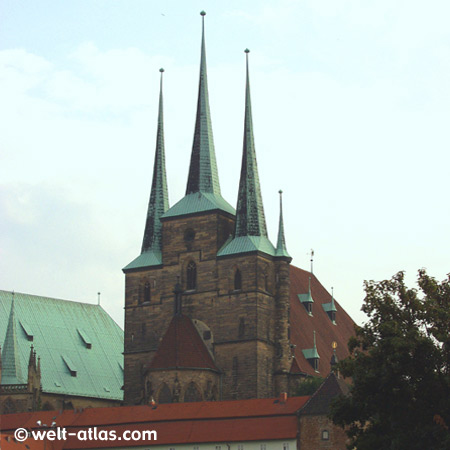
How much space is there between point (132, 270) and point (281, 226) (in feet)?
37.0

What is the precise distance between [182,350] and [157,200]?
1386 centimetres

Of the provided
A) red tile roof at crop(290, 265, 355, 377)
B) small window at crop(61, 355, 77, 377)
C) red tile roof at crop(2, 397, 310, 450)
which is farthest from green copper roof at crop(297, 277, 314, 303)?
red tile roof at crop(2, 397, 310, 450)

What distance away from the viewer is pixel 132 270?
93688 millimetres

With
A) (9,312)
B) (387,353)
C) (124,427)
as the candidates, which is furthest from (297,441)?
(9,312)

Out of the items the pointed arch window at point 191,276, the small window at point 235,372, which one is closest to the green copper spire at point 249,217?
the pointed arch window at point 191,276

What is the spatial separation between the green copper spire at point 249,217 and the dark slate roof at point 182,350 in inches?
235

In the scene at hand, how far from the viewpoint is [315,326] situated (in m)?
100

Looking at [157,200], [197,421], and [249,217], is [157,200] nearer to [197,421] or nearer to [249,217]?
[249,217]

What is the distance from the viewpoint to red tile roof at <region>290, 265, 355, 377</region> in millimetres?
94250

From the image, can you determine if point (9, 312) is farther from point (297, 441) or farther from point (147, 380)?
point (297, 441)

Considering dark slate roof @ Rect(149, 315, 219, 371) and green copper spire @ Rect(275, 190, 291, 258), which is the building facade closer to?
dark slate roof @ Rect(149, 315, 219, 371)

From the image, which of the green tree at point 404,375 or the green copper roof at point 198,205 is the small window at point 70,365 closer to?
the green copper roof at point 198,205
